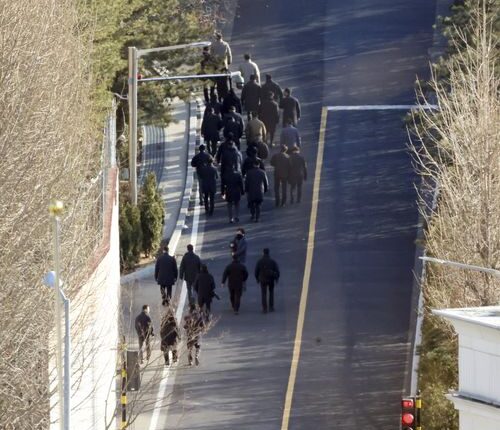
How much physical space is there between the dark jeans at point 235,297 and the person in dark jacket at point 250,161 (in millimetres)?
5528

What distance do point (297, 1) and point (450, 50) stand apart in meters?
16.7

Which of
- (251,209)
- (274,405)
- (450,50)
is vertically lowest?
(274,405)

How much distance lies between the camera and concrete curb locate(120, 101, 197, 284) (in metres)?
43.8

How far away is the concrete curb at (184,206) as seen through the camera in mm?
43750

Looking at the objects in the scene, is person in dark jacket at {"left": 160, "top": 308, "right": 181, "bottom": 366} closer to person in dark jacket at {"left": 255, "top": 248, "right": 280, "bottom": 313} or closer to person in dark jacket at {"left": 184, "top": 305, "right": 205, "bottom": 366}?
person in dark jacket at {"left": 184, "top": 305, "right": 205, "bottom": 366}

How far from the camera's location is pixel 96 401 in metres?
35.9

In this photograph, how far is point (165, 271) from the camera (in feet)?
135

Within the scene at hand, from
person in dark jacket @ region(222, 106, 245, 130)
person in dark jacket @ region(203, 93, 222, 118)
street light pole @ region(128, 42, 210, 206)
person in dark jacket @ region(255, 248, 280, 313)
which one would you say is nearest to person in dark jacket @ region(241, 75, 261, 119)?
person in dark jacket @ region(203, 93, 222, 118)

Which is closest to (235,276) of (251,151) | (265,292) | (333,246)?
(265,292)

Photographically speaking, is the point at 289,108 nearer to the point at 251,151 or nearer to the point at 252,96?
the point at 252,96

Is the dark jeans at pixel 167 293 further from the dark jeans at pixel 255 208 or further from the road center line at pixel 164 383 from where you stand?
the dark jeans at pixel 255 208

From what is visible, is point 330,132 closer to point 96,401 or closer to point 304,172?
point 304,172

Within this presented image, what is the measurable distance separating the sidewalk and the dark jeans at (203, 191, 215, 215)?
57 cm

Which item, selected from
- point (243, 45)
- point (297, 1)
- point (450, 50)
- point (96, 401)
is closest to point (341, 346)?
point (96, 401)
